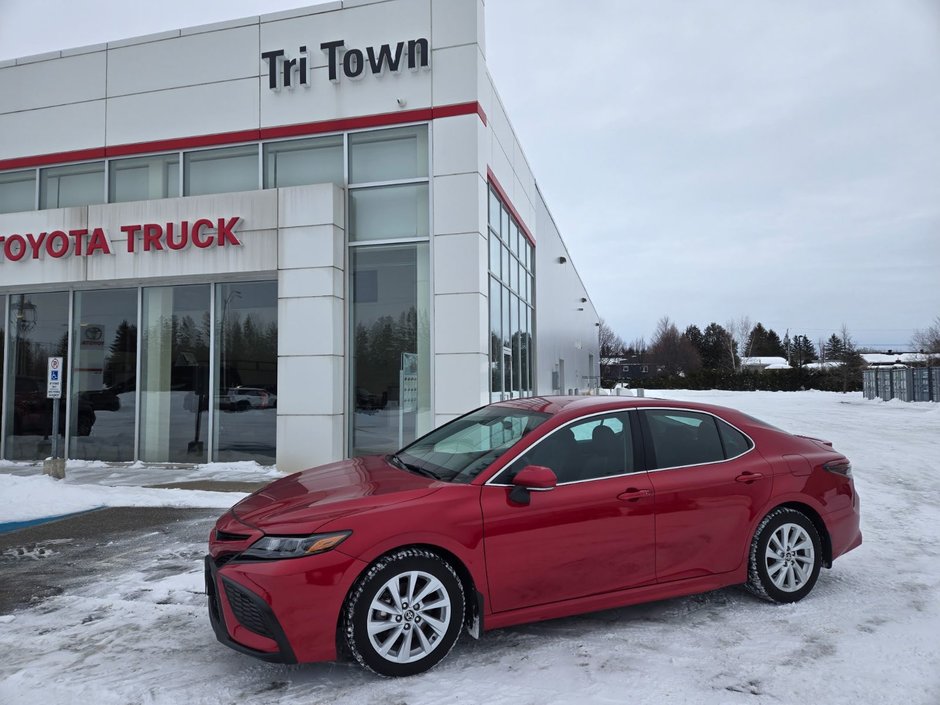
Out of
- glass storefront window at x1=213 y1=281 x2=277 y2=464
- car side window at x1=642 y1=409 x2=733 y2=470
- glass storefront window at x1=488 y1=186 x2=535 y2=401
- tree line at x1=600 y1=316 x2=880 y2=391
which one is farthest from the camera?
tree line at x1=600 y1=316 x2=880 y2=391

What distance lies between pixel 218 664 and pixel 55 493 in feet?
18.8

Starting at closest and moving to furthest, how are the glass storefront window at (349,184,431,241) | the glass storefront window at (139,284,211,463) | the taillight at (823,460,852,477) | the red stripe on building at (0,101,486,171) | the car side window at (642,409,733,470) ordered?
1. the car side window at (642,409,733,470)
2. the taillight at (823,460,852,477)
3. the red stripe on building at (0,101,486,171)
4. the glass storefront window at (349,184,431,241)
5. the glass storefront window at (139,284,211,463)

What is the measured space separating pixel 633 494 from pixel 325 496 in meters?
1.84

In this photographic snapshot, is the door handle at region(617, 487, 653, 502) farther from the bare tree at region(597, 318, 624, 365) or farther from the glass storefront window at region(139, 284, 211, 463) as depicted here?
the bare tree at region(597, 318, 624, 365)

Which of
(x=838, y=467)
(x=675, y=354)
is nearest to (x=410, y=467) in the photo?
(x=838, y=467)

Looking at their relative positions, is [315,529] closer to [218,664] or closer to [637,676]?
[218,664]

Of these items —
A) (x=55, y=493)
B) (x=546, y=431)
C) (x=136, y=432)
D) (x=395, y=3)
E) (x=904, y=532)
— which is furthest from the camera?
(x=136, y=432)

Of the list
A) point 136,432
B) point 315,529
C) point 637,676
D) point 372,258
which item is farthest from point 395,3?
point 637,676

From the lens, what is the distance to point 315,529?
11.2 feet

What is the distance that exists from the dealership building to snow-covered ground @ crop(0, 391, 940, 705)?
5.76 m

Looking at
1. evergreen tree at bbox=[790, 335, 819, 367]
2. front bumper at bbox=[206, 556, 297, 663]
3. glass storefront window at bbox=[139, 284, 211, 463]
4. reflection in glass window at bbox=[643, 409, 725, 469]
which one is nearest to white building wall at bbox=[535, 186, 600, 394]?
glass storefront window at bbox=[139, 284, 211, 463]

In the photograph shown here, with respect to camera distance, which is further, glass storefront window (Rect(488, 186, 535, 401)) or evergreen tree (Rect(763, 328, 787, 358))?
evergreen tree (Rect(763, 328, 787, 358))

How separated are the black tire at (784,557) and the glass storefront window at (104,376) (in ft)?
34.8

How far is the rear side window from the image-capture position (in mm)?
4590
